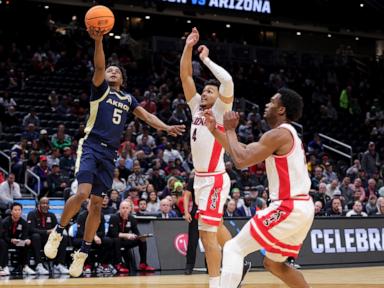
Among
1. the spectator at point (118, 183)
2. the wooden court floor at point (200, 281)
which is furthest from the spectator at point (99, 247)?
the spectator at point (118, 183)

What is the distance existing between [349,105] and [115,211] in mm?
17255

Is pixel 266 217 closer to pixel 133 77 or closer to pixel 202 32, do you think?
pixel 133 77

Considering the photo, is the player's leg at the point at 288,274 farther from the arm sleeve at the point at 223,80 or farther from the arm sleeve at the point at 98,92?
the arm sleeve at the point at 98,92

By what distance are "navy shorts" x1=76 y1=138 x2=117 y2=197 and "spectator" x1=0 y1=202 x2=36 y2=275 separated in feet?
17.6

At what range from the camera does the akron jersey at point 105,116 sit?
8.90 m

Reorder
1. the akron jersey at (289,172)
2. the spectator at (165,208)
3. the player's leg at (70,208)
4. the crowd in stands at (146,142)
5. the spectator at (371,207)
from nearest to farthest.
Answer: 1. the akron jersey at (289,172)
2. the player's leg at (70,208)
3. the crowd in stands at (146,142)
4. the spectator at (165,208)
5. the spectator at (371,207)

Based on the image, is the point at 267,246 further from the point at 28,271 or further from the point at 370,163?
the point at 370,163

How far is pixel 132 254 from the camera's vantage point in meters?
14.8

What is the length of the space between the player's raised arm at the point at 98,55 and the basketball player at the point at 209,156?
1.09 metres

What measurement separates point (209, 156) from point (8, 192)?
7873 millimetres

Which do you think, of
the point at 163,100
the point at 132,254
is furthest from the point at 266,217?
the point at 163,100

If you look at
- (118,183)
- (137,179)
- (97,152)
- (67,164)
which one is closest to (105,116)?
(97,152)

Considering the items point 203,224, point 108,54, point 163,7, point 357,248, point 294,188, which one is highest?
point 163,7

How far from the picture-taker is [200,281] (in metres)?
11.8
